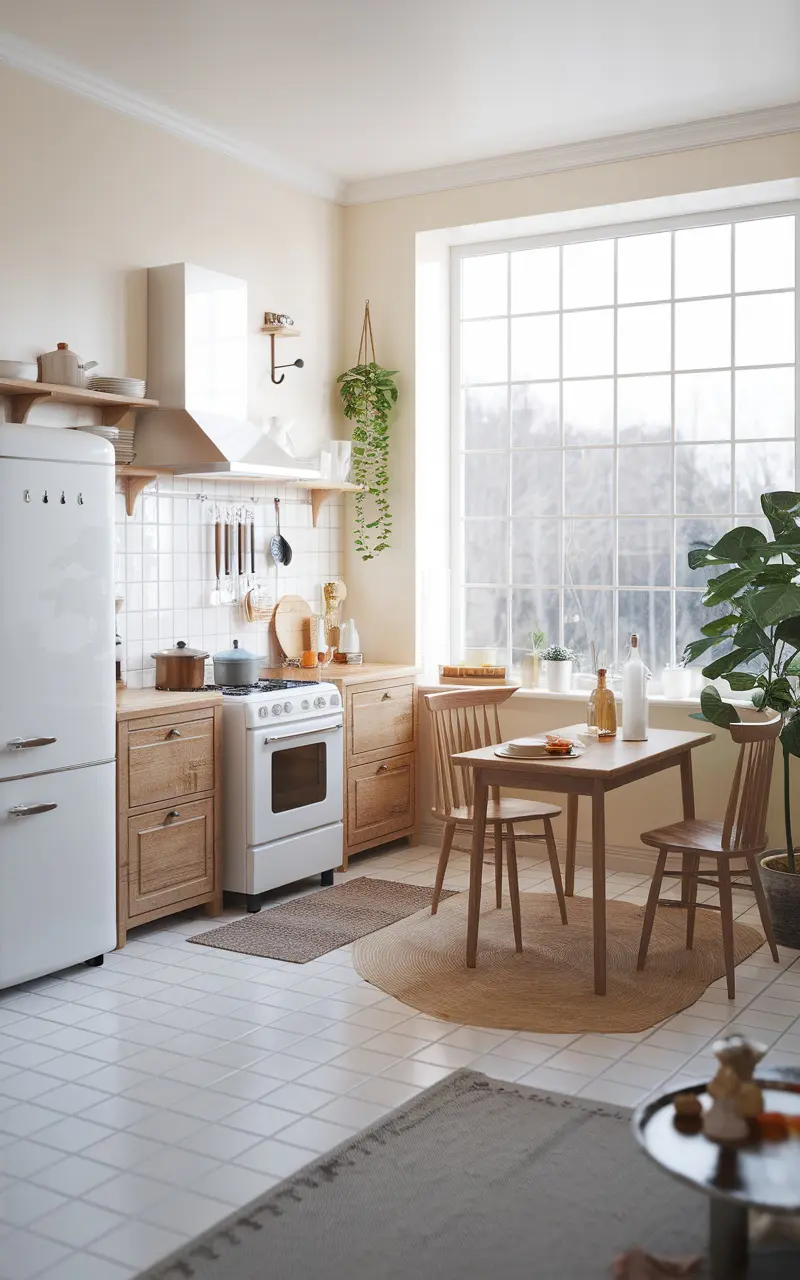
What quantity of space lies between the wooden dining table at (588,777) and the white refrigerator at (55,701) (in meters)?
1.23

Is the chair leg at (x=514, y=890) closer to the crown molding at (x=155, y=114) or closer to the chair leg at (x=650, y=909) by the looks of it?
the chair leg at (x=650, y=909)

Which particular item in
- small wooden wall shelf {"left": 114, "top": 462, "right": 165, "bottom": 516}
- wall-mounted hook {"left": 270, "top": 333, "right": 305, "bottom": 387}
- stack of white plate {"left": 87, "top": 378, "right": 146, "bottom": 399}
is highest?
wall-mounted hook {"left": 270, "top": 333, "right": 305, "bottom": 387}

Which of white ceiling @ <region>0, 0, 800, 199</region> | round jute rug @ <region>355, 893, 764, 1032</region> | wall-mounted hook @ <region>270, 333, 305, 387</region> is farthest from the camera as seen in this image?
wall-mounted hook @ <region>270, 333, 305, 387</region>

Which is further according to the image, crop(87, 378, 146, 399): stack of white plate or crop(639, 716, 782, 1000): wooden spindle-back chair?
crop(87, 378, 146, 399): stack of white plate

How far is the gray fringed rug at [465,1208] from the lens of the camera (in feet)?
7.76

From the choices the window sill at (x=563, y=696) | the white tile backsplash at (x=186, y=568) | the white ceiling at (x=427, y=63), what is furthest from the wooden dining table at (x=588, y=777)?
the white ceiling at (x=427, y=63)

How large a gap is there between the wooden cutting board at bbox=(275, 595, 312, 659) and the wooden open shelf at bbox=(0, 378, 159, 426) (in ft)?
4.45

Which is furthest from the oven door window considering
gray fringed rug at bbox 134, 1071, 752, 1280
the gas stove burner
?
gray fringed rug at bbox 134, 1071, 752, 1280

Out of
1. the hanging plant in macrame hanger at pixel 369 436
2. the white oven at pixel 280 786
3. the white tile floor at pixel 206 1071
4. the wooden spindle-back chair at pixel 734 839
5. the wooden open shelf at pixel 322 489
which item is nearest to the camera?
the white tile floor at pixel 206 1071

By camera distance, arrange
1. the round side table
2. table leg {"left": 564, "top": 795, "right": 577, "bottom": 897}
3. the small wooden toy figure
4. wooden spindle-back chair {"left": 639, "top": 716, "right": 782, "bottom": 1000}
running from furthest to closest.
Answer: table leg {"left": 564, "top": 795, "right": 577, "bottom": 897}
wooden spindle-back chair {"left": 639, "top": 716, "right": 782, "bottom": 1000}
the small wooden toy figure
the round side table

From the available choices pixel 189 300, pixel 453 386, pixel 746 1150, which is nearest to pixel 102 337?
pixel 189 300

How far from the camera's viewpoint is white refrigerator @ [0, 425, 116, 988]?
3791 millimetres

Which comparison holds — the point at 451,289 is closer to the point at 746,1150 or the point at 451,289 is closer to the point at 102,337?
the point at 102,337

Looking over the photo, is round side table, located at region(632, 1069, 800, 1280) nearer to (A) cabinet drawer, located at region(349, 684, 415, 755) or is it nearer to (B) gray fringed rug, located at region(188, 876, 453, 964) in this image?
(B) gray fringed rug, located at region(188, 876, 453, 964)
